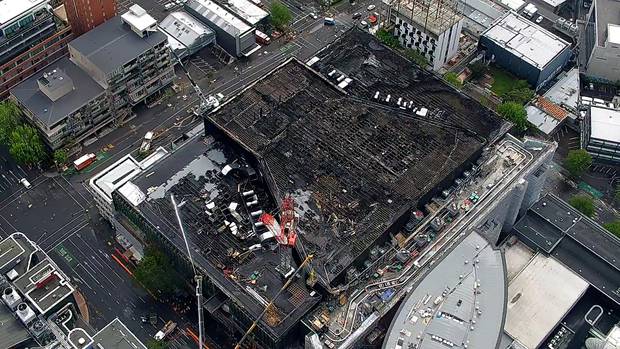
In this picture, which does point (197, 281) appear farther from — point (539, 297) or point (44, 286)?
point (539, 297)

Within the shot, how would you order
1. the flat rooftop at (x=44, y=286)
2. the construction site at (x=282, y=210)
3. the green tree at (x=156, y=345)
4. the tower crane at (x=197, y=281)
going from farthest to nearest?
the green tree at (x=156, y=345) < the tower crane at (x=197, y=281) < the flat rooftop at (x=44, y=286) < the construction site at (x=282, y=210)

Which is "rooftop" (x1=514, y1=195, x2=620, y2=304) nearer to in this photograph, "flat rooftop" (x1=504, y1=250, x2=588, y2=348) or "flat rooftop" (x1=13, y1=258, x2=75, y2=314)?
"flat rooftop" (x1=504, y1=250, x2=588, y2=348)

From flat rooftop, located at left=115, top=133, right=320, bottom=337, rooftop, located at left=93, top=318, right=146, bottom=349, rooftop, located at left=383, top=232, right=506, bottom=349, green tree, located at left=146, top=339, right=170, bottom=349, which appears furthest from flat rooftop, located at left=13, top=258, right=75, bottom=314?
rooftop, located at left=383, top=232, right=506, bottom=349

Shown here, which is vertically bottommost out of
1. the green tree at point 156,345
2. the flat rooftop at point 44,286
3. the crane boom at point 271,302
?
the green tree at point 156,345

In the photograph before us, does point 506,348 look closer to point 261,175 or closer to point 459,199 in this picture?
point 459,199

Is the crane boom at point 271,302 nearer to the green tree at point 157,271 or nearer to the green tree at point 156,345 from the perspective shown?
the green tree at point 156,345

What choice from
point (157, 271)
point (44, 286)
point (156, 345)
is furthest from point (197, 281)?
point (44, 286)

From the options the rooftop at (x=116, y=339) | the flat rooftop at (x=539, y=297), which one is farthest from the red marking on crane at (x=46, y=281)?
the flat rooftop at (x=539, y=297)
